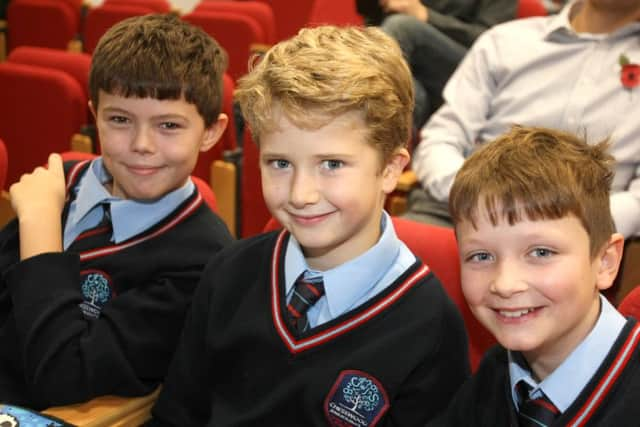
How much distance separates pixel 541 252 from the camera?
110 centimetres

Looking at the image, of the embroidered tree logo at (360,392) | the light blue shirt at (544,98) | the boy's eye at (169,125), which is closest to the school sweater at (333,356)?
the embroidered tree logo at (360,392)

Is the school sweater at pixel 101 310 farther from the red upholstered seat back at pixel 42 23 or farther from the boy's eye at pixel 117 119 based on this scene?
the red upholstered seat back at pixel 42 23

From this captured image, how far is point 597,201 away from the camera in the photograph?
112 centimetres

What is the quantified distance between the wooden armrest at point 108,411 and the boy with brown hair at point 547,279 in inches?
22.4

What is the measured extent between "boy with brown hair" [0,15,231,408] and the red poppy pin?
3.27 ft

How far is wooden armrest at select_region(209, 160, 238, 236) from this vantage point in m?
2.50

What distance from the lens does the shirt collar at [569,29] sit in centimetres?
201

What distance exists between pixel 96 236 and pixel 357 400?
61cm

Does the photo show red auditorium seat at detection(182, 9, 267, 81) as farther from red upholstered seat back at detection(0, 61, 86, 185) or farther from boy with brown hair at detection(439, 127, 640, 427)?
boy with brown hair at detection(439, 127, 640, 427)

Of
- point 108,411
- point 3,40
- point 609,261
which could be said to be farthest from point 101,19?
point 609,261

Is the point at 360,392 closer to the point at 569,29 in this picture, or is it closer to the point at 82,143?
the point at 569,29

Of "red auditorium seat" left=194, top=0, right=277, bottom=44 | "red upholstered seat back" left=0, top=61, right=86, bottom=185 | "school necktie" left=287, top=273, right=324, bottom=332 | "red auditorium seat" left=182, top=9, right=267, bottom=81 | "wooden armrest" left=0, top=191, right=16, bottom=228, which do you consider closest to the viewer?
"school necktie" left=287, top=273, right=324, bottom=332

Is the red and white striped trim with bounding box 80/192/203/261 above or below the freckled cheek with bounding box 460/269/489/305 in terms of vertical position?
below

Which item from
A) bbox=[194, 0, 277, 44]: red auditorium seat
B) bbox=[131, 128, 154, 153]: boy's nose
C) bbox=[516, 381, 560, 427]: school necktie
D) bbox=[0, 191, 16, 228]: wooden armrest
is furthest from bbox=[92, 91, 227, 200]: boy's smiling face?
bbox=[194, 0, 277, 44]: red auditorium seat
